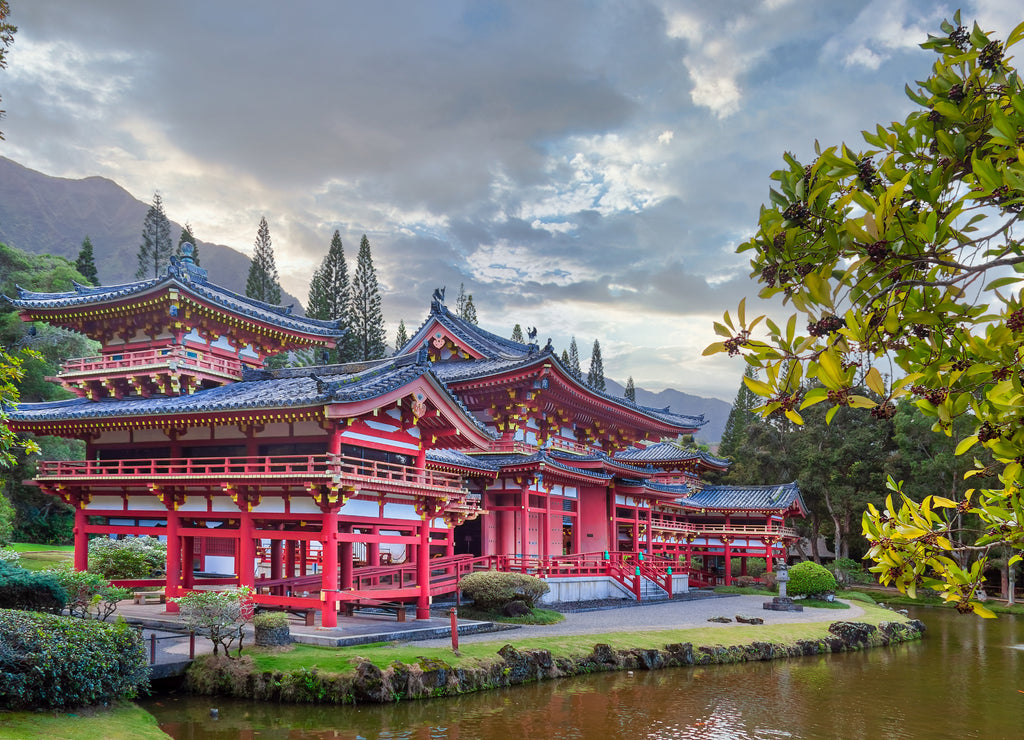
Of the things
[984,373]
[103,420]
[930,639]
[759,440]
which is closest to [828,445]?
[759,440]

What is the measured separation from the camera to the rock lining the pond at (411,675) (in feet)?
50.3

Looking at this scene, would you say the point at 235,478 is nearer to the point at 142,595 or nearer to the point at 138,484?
the point at 138,484

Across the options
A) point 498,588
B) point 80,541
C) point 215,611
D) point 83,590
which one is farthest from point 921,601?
point 83,590

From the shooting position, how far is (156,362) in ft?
89.6

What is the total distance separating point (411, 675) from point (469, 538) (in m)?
15.2

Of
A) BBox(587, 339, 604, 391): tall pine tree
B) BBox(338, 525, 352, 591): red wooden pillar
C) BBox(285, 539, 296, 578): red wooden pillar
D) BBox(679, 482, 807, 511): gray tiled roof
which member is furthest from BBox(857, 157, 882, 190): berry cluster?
BBox(587, 339, 604, 391): tall pine tree

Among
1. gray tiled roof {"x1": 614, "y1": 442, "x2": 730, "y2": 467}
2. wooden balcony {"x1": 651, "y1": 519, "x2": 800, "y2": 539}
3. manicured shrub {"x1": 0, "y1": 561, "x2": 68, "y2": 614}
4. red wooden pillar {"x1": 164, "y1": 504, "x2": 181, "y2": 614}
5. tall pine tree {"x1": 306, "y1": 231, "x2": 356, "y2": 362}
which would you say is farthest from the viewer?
tall pine tree {"x1": 306, "y1": 231, "x2": 356, "y2": 362}

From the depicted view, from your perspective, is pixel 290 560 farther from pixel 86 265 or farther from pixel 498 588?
pixel 86 265

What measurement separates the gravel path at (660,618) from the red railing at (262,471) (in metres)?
4.38

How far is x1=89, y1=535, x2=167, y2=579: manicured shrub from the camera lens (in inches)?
995

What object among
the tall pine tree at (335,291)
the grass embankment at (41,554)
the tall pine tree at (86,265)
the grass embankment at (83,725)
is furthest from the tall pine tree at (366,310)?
the grass embankment at (83,725)

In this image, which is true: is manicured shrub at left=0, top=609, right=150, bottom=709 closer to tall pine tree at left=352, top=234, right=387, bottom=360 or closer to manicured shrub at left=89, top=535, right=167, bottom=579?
manicured shrub at left=89, top=535, right=167, bottom=579

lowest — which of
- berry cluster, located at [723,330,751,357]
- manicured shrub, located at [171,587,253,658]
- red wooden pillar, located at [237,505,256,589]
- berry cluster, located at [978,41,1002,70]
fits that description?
manicured shrub, located at [171,587,253,658]

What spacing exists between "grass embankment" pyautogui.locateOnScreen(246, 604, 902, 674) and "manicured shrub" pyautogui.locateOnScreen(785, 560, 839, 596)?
8250 mm
